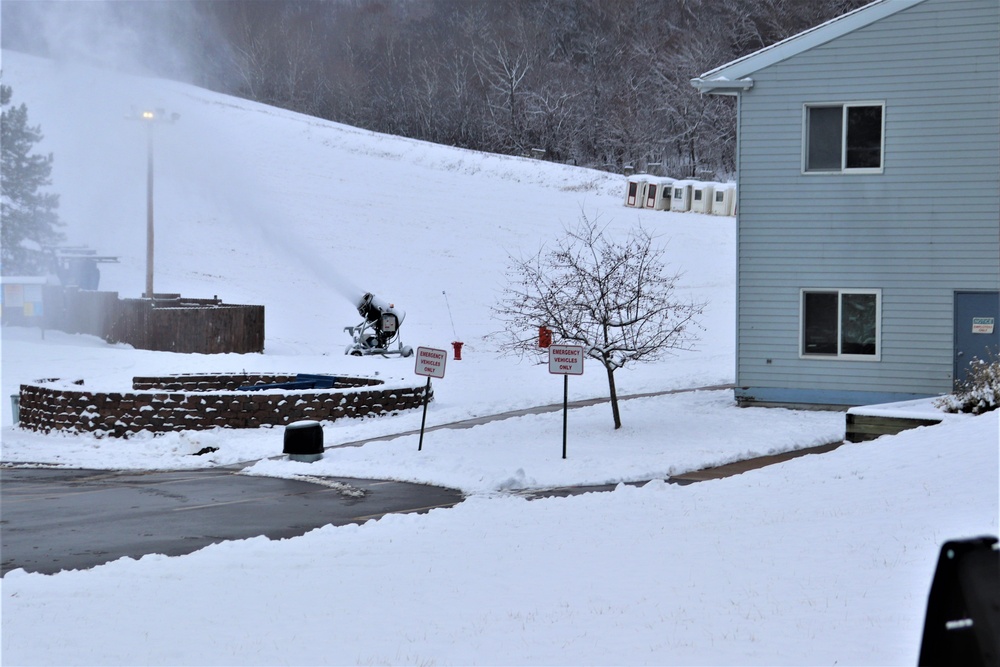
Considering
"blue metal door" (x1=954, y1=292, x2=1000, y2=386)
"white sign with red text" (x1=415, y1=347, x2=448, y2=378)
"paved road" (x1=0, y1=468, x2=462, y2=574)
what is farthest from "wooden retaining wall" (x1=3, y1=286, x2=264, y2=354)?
"blue metal door" (x1=954, y1=292, x2=1000, y2=386)

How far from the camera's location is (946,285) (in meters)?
21.8

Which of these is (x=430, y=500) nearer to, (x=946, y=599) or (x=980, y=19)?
(x=946, y=599)

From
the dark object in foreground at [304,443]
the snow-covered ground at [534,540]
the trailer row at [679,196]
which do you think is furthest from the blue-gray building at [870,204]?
the trailer row at [679,196]

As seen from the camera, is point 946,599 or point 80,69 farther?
point 80,69

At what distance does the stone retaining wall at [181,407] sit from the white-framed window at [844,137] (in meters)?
10.1

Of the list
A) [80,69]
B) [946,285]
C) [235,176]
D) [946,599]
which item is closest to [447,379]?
[946,285]

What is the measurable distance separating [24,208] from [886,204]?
164 ft

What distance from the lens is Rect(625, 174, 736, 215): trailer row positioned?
6250 centimetres

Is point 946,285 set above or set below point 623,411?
above

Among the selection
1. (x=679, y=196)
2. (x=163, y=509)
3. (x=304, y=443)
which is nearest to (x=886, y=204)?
(x=304, y=443)

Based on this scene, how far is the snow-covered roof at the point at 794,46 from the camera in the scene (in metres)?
22.2

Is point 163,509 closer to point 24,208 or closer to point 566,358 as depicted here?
point 566,358

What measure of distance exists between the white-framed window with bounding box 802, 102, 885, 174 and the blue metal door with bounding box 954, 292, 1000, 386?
3.01 metres

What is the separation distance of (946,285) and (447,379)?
14.3 meters
